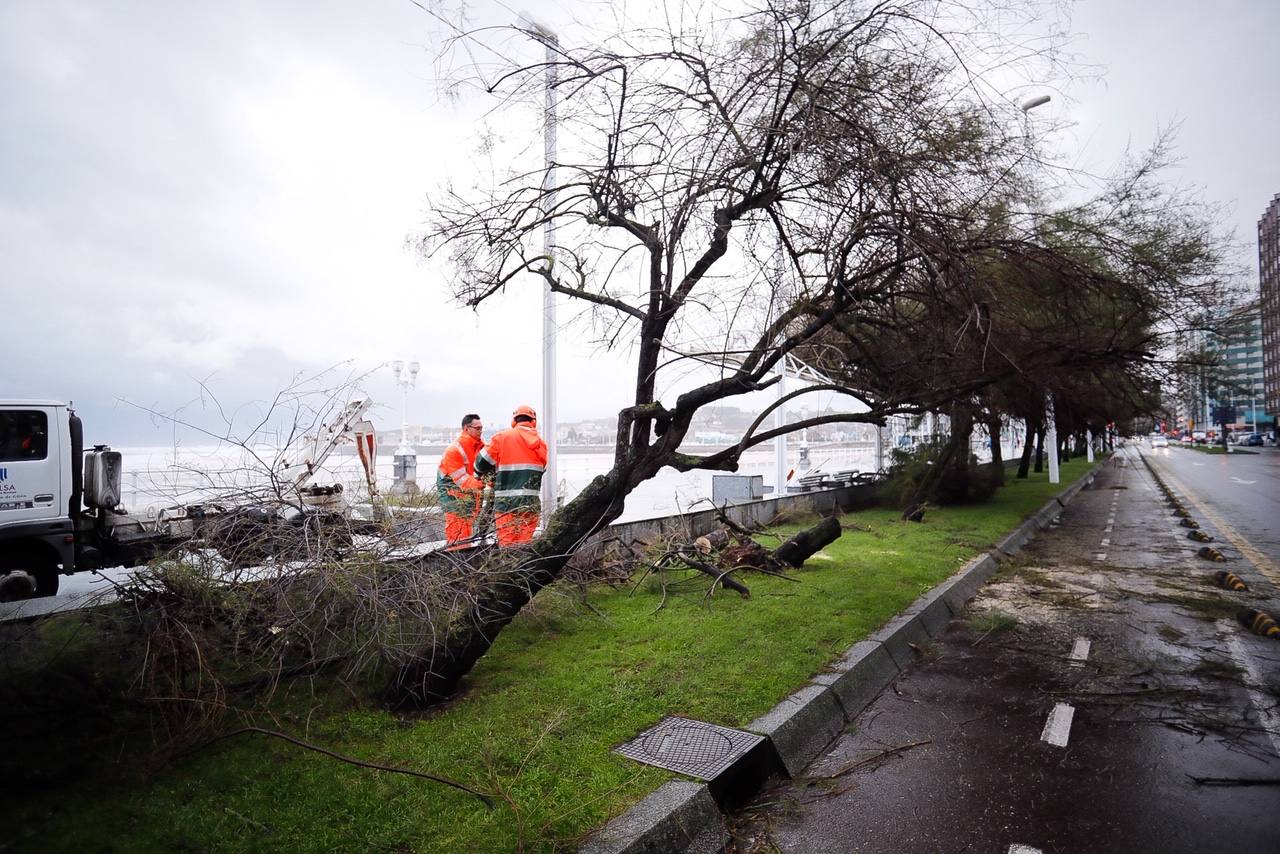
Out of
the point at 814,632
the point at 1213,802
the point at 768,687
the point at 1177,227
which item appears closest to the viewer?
the point at 1213,802

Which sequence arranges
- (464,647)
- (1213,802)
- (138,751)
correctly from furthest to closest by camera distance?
(464,647) < (1213,802) < (138,751)

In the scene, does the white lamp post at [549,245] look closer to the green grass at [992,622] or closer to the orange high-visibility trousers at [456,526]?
the orange high-visibility trousers at [456,526]

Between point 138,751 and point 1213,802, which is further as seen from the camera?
point 1213,802

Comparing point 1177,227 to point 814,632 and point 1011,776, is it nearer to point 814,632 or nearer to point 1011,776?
point 814,632

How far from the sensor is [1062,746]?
471 cm

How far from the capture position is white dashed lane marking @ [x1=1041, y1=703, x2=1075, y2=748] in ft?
15.8

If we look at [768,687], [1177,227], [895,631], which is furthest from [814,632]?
[1177,227]

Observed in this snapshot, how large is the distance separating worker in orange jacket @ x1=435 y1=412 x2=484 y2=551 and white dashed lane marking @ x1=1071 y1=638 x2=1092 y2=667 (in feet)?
17.4

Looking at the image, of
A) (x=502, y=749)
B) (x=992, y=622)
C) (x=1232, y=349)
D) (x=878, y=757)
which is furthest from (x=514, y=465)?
(x=1232, y=349)

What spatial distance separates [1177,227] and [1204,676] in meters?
7.30

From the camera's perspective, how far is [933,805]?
3965 millimetres

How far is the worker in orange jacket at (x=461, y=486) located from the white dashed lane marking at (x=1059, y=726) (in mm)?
4089

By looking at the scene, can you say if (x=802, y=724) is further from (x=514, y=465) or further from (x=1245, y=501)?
(x=1245, y=501)

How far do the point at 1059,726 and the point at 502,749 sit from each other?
3761 millimetres
